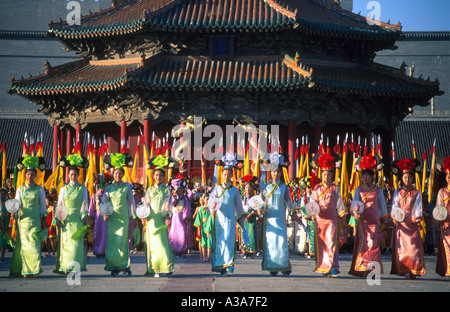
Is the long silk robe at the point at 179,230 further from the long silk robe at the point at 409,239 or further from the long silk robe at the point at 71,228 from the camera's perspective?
the long silk robe at the point at 409,239

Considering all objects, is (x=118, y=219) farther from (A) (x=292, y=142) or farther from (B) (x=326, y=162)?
(A) (x=292, y=142)

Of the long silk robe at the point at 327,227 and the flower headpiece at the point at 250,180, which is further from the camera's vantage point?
the flower headpiece at the point at 250,180

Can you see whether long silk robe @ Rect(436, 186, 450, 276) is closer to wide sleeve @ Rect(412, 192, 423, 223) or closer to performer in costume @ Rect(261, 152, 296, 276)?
wide sleeve @ Rect(412, 192, 423, 223)

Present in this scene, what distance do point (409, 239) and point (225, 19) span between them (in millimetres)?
12992

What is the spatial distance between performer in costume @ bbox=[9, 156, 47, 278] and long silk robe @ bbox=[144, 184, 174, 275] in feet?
5.75

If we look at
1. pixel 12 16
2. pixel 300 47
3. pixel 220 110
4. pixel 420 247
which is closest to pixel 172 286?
pixel 420 247

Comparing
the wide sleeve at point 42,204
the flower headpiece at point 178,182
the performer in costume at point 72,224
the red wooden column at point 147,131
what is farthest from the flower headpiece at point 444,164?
the red wooden column at point 147,131

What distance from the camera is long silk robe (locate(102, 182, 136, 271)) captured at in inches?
462

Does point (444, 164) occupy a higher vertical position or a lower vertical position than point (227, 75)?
lower

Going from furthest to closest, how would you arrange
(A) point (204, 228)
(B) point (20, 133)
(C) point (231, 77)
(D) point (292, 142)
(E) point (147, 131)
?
(B) point (20, 133) → (E) point (147, 131) → (D) point (292, 142) → (C) point (231, 77) → (A) point (204, 228)

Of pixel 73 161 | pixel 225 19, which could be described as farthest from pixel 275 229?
pixel 225 19

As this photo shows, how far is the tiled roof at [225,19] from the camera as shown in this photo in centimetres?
2273

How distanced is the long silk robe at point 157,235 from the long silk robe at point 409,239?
147 inches

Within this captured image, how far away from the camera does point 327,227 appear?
11.9m
